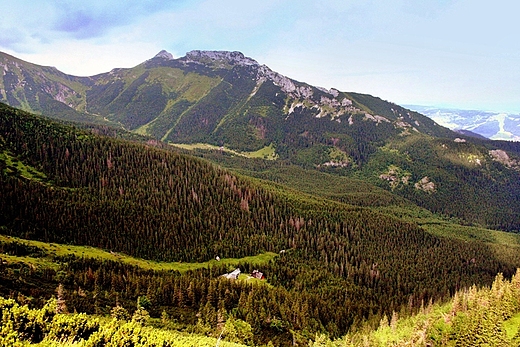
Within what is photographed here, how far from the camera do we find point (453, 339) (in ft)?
403

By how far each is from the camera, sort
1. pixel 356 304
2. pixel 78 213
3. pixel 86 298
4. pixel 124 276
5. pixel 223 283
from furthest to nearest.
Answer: pixel 78 213 → pixel 356 304 → pixel 223 283 → pixel 124 276 → pixel 86 298

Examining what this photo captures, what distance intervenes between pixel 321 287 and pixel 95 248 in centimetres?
12404

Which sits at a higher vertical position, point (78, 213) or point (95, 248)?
point (78, 213)

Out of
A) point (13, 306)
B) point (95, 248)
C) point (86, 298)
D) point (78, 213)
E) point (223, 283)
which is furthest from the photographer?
Result: point (78, 213)

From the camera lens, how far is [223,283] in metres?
157

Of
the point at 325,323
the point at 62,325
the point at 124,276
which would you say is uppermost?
the point at 62,325

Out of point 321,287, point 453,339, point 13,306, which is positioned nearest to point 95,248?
point 321,287

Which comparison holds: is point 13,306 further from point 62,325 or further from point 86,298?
point 86,298

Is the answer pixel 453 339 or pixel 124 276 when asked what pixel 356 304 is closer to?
pixel 453 339

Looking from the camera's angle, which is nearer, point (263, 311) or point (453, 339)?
point (453, 339)

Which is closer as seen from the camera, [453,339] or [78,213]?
[453,339]

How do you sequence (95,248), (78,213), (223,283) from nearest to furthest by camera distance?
(223,283), (95,248), (78,213)

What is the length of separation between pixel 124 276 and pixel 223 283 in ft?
141

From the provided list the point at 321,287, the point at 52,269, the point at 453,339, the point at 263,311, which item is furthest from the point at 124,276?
the point at 453,339
